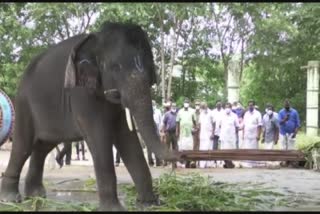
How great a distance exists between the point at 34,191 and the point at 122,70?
2567 mm

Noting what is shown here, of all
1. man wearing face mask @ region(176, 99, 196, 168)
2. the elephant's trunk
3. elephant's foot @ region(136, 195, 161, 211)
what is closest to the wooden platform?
man wearing face mask @ region(176, 99, 196, 168)

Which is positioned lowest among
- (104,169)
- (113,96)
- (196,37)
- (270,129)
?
(104,169)

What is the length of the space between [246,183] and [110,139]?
362 cm

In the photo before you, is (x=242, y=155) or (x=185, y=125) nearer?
(x=242, y=155)

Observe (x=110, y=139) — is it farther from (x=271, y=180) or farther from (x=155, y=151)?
(x=271, y=180)

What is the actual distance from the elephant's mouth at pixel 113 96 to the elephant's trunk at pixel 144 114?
0.15 metres

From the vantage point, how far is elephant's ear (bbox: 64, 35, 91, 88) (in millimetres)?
6633

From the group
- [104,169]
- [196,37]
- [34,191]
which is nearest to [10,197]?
[34,191]

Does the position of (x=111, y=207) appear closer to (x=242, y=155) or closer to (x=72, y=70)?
(x=72, y=70)

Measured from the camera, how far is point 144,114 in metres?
6.09

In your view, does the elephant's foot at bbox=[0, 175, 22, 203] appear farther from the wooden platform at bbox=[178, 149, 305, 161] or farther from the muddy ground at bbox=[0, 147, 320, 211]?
the wooden platform at bbox=[178, 149, 305, 161]

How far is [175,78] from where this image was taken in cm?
3216

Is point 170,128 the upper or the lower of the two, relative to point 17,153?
upper

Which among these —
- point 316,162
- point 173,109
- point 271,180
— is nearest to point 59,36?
point 173,109
